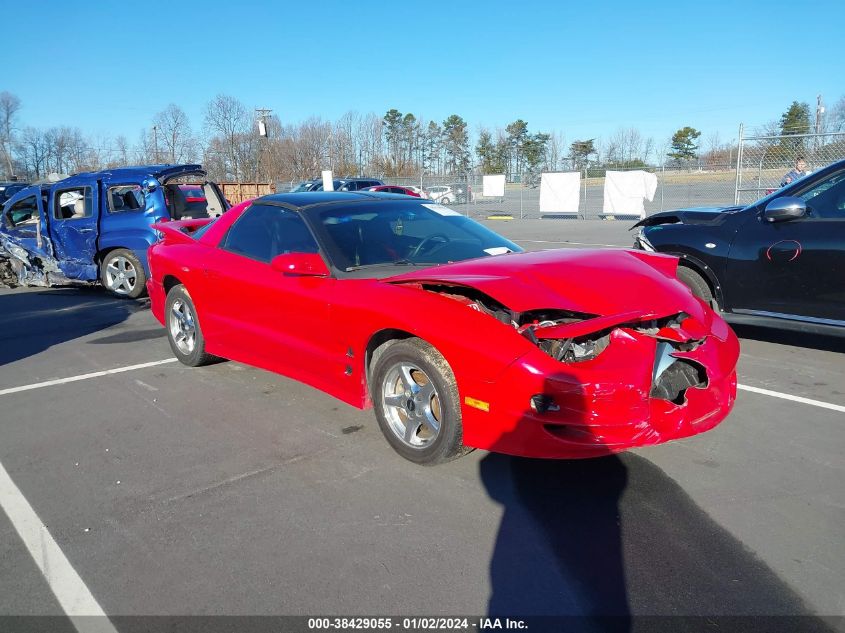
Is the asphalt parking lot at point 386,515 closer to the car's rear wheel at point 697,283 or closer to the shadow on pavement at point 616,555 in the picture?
the shadow on pavement at point 616,555

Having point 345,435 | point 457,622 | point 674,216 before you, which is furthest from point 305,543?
point 674,216

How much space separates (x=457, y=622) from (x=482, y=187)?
109 ft

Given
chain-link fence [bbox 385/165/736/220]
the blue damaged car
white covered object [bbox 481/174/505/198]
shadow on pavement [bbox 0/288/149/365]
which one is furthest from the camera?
white covered object [bbox 481/174/505/198]

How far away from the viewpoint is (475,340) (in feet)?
10.5

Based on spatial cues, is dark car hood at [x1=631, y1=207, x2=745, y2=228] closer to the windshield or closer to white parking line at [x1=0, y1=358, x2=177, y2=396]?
the windshield

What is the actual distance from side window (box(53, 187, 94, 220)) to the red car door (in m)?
Result: 5.62

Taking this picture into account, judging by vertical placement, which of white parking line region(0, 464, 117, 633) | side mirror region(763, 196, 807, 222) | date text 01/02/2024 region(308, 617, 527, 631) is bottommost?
white parking line region(0, 464, 117, 633)

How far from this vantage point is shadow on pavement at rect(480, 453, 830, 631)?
96.7 inches

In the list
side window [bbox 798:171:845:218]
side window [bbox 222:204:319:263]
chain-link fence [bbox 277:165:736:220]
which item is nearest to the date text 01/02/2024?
side window [bbox 222:204:319:263]

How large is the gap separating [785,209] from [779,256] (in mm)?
412

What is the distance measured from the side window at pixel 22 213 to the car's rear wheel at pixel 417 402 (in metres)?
9.55

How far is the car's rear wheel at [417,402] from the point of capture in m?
3.34

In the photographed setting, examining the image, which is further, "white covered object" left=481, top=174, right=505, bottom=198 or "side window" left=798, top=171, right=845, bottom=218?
"white covered object" left=481, top=174, right=505, bottom=198

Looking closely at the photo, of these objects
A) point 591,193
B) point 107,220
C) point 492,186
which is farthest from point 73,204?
point 591,193
